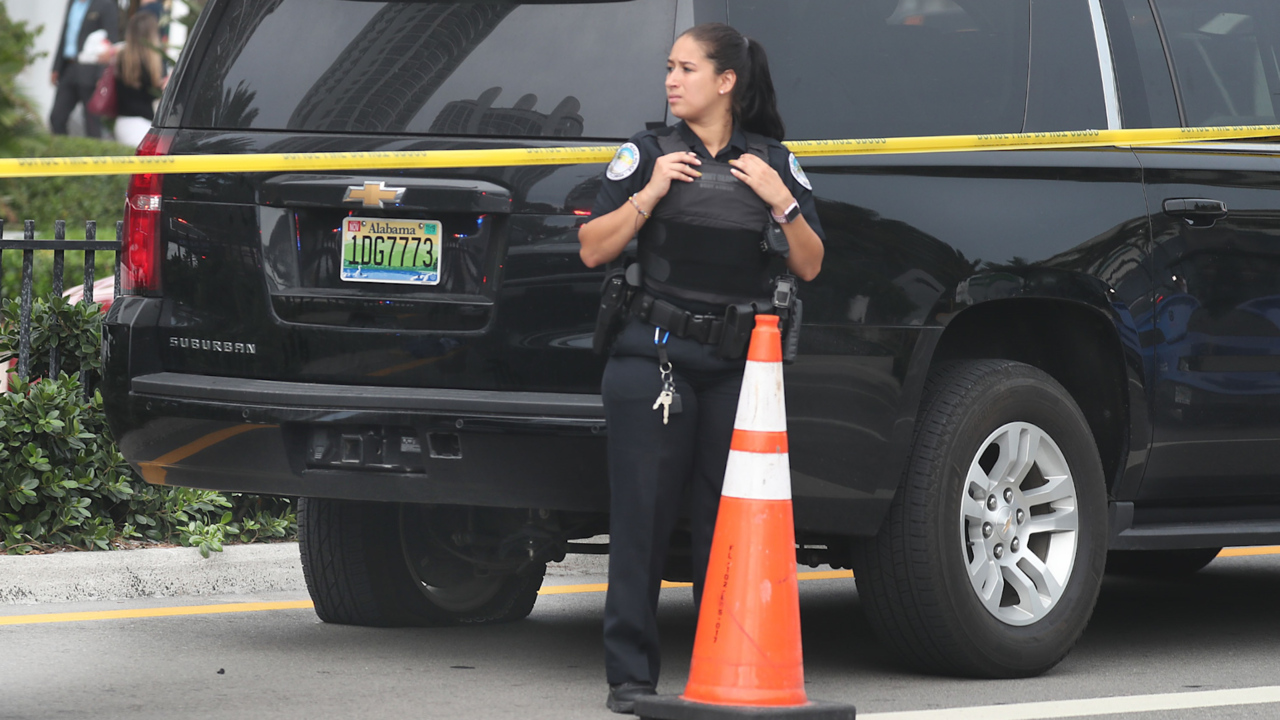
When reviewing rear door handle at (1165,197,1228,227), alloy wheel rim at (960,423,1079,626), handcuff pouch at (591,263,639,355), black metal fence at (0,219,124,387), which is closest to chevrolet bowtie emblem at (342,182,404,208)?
handcuff pouch at (591,263,639,355)

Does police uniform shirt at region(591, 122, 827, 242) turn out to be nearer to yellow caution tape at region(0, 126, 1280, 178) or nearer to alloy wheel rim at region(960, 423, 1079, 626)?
yellow caution tape at region(0, 126, 1280, 178)

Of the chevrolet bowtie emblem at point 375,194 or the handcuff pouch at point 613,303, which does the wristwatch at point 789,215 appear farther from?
the chevrolet bowtie emblem at point 375,194

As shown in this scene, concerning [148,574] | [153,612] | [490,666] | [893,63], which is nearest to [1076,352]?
[893,63]

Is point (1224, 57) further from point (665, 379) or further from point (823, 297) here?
point (665, 379)

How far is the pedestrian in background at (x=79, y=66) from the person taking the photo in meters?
17.5

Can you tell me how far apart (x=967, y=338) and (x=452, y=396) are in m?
1.40

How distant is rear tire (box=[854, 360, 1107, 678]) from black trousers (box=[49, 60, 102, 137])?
14028 mm

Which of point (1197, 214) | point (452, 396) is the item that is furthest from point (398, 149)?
point (1197, 214)

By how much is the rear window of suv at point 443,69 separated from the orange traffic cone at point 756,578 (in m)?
0.72

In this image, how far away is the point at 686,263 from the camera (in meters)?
4.67

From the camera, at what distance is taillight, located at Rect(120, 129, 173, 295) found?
530 centimetres

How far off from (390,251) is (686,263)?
2.52ft

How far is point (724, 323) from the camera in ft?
15.3

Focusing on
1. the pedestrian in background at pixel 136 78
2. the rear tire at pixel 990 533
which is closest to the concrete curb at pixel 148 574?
the rear tire at pixel 990 533
